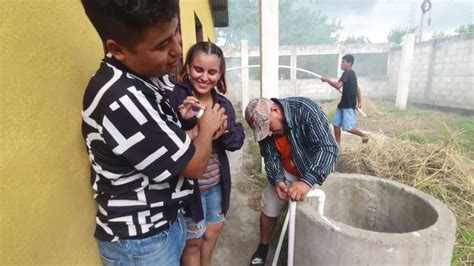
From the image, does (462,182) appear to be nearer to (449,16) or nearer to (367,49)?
(367,49)

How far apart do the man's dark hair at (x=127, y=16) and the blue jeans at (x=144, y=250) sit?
606 millimetres

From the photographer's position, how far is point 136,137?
809 millimetres

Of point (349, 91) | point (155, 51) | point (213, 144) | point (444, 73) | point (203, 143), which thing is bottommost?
point (444, 73)

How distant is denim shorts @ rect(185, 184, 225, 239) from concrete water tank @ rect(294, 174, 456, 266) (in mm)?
548

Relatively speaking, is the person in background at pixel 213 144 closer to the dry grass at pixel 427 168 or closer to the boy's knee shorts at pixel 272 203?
the boy's knee shorts at pixel 272 203

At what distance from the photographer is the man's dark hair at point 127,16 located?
29.3 inches

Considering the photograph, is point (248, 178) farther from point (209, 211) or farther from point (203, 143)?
point (203, 143)

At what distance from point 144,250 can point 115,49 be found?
2.07 feet

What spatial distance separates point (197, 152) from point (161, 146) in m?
0.13

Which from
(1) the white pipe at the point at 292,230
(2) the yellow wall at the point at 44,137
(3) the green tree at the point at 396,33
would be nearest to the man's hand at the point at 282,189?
(1) the white pipe at the point at 292,230

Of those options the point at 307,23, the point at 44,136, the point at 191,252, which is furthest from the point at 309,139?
the point at 307,23

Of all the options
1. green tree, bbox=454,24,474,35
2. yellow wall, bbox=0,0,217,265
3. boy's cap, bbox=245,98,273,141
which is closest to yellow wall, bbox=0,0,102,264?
yellow wall, bbox=0,0,217,265

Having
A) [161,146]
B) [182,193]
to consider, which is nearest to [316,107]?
[182,193]

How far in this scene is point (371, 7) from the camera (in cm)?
2539
